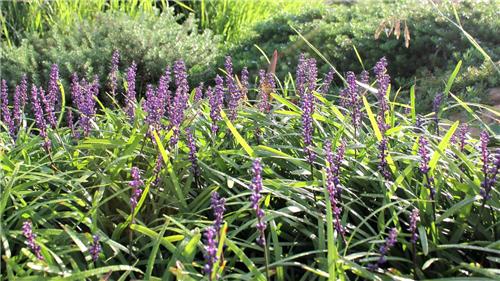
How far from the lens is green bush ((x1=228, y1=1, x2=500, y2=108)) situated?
5723 millimetres

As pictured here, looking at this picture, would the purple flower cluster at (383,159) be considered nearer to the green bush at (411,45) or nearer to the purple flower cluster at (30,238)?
the purple flower cluster at (30,238)

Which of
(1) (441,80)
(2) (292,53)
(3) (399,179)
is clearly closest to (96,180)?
(3) (399,179)

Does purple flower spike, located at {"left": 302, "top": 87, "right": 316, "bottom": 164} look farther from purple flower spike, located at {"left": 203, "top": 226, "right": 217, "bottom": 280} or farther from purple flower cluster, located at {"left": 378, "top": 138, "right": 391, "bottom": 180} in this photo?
purple flower spike, located at {"left": 203, "top": 226, "right": 217, "bottom": 280}

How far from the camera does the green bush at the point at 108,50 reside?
642 cm

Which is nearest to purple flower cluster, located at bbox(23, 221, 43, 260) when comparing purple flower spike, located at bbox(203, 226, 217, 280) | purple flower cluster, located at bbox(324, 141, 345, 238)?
purple flower spike, located at bbox(203, 226, 217, 280)

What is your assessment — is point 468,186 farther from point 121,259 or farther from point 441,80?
point 441,80

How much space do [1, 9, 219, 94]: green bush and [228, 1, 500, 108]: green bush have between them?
0.47 meters

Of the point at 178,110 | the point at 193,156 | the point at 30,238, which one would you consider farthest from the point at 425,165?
the point at 30,238

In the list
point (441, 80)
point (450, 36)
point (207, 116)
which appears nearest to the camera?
point (207, 116)

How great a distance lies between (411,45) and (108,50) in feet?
9.06

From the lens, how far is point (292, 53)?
6633mm

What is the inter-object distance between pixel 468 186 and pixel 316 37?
13.8 feet

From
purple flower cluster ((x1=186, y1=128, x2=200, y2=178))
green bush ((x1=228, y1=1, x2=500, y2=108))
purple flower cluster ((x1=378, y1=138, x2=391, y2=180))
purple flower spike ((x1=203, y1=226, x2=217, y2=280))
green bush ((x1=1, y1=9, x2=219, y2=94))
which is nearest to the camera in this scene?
purple flower spike ((x1=203, y1=226, x2=217, y2=280))

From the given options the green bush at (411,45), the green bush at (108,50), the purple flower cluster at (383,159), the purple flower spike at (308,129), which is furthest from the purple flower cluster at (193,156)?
the green bush at (108,50)
